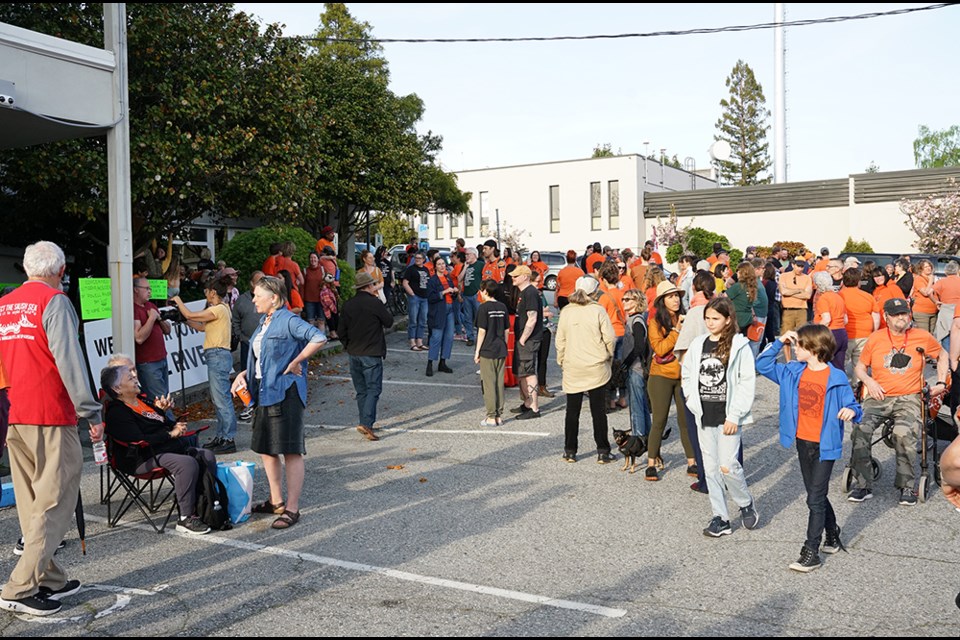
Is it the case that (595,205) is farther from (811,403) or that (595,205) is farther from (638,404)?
(811,403)

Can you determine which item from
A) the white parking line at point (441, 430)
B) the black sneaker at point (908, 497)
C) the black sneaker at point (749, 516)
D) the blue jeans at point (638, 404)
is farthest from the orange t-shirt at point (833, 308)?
the black sneaker at point (749, 516)

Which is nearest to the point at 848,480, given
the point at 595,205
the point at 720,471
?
the point at 720,471

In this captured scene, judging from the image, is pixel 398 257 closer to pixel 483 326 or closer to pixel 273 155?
pixel 273 155

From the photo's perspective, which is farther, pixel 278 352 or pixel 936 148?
pixel 936 148

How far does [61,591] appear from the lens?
511 cm

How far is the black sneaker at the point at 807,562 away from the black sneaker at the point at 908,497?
2.09m

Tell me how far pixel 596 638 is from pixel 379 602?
1.34 metres

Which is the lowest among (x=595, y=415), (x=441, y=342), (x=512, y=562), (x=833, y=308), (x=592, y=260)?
(x=512, y=562)

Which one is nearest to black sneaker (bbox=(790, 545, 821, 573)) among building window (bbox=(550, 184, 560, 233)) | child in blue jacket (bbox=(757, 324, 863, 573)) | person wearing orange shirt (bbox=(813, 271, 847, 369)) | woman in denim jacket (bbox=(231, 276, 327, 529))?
child in blue jacket (bbox=(757, 324, 863, 573))

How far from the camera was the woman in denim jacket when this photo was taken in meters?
6.56

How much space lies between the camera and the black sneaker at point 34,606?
4820mm

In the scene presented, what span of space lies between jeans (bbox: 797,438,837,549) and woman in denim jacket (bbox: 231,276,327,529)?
3646 mm

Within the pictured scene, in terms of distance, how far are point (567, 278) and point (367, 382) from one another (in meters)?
5.35

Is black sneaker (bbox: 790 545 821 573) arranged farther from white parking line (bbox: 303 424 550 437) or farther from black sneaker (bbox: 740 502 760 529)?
white parking line (bbox: 303 424 550 437)
